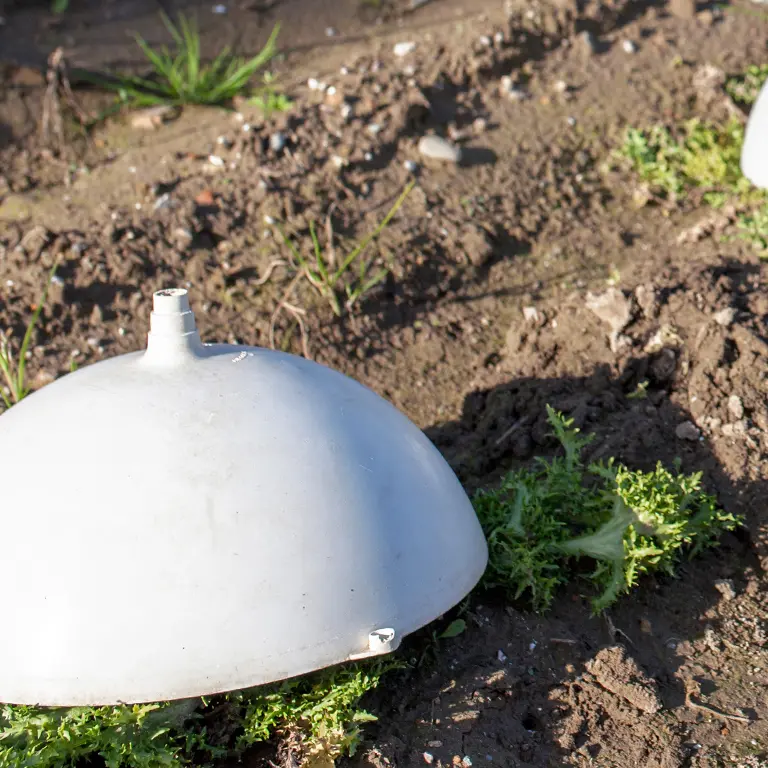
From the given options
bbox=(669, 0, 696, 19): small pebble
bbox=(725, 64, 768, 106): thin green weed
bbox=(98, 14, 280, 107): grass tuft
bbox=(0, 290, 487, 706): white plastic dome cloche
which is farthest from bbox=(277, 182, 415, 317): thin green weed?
bbox=(669, 0, 696, 19): small pebble

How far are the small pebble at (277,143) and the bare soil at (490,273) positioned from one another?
3 centimetres

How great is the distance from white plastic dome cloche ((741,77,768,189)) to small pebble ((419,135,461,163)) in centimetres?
123

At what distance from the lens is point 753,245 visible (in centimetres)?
398

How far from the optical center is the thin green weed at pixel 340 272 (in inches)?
150

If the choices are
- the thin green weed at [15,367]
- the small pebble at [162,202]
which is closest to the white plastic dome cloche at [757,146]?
the small pebble at [162,202]

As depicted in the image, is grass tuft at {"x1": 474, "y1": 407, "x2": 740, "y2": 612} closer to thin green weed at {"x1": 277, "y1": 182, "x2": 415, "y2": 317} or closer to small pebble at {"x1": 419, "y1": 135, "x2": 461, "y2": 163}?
thin green weed at {"x1": 277, "y1": 182, "x2": 415, "y2": 317}

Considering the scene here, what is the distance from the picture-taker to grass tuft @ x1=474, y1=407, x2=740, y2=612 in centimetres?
260

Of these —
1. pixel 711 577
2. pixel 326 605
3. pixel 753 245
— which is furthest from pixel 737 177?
pixel 326 605

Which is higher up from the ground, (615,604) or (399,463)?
(399,463)

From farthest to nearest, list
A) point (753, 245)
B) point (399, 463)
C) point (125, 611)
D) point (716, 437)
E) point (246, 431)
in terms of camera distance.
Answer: point (753, 245), point (716, 437), point (399, 463), point (246, 431), point (125, 611)

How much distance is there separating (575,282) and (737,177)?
3.45ft

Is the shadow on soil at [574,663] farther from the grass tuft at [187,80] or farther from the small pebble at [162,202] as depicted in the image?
the grass tuft at [187,80]

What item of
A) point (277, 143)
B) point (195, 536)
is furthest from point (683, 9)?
point (195, 536)

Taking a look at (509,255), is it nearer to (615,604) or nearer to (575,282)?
(575,282)
